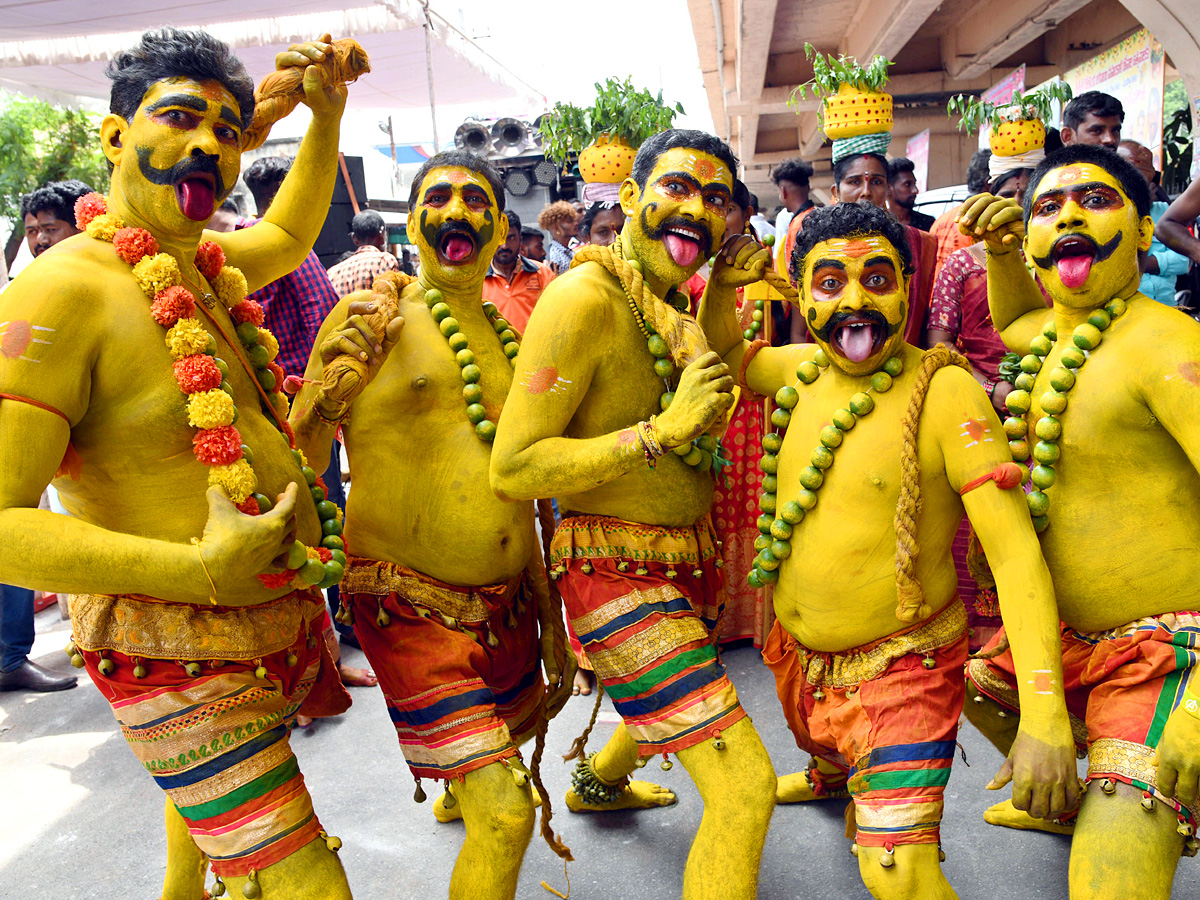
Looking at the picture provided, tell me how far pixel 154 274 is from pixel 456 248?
0.79 m

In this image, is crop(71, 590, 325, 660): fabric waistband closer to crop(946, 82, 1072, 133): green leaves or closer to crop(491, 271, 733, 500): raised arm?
crop(491, 271, 733, 500): raised arm

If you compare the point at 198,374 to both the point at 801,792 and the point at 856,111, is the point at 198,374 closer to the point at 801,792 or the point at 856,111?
the point at 801,792

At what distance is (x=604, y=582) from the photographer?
2.31 meters

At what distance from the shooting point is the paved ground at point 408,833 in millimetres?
2727

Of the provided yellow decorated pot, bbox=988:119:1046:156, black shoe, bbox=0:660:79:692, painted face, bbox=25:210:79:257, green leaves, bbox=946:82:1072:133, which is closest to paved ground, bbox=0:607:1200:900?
black shoe, bbox=0:660:79:692

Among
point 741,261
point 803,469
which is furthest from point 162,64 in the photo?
point 803,469

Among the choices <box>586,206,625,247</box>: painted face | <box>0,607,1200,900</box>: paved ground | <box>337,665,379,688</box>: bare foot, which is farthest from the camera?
<box>586,206,625,247</box>: painted face

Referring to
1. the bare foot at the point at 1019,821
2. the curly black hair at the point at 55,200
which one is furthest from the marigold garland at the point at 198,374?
the curly black hair at the point at 55,200

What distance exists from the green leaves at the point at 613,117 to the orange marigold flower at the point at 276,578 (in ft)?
6.39

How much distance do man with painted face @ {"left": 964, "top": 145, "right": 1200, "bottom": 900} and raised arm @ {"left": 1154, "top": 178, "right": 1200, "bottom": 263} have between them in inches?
82.9

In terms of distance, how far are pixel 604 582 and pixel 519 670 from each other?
0.48m

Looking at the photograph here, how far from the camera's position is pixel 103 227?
76.3 inches

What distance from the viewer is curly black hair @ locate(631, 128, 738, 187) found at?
234 centimetres

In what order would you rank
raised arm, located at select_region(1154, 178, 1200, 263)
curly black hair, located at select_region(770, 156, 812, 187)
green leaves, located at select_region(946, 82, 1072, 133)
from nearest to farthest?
1. green leaves, located at select_region(946, 82, 1072, 133)
2. raised arm, located at select_region(1154, 178, 1200, 263)
3. curly black hair, located at select_region(770, 156, 812, 187)
